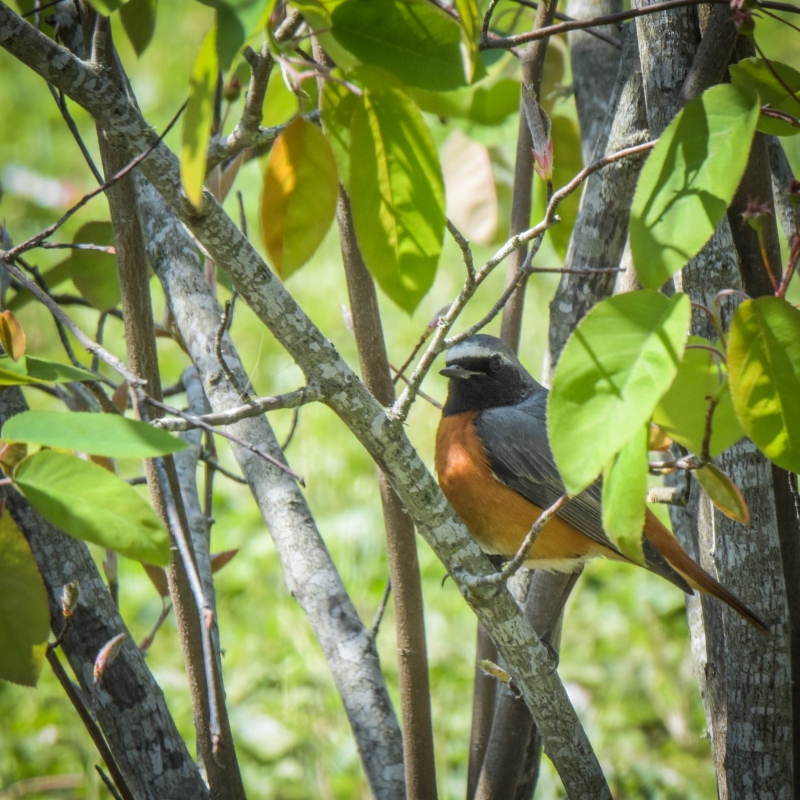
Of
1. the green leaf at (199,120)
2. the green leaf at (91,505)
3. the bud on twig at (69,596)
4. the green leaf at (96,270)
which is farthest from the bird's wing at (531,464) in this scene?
the green leaf at (199,120)

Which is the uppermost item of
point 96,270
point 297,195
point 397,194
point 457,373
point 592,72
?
point 592,72

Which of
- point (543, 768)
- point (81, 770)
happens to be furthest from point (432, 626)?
point (81, 770)

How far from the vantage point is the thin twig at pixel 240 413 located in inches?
60.7

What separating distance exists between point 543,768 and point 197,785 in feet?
8.10

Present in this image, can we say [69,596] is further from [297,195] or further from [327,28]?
[327,28]

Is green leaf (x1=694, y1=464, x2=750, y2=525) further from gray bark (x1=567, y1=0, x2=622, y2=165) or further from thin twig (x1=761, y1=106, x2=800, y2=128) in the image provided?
gray bark (x1=567, y1=0, x2=622, y2=165)

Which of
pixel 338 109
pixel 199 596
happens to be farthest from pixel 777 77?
pixel 199 596

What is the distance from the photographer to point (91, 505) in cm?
122

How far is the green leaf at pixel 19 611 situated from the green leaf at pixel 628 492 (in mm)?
1054

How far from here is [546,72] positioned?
338 cm

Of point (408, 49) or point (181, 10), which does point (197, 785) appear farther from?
point (181, 10)

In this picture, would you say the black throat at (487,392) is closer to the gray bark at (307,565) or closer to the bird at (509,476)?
the bird at (509,476)

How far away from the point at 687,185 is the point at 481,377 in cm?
249

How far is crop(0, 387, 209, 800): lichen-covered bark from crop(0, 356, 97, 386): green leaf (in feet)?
2.94
